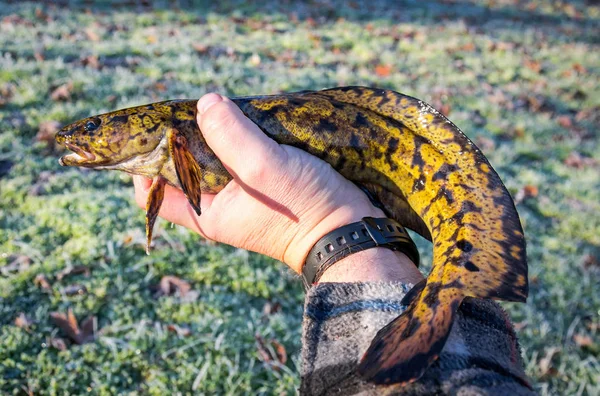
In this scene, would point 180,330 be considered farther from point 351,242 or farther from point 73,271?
point 351,242

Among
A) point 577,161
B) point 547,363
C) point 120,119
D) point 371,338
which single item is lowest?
point 547,363

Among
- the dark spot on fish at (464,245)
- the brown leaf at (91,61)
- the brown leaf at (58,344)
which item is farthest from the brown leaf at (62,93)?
the dark spot on fish at (464,245)

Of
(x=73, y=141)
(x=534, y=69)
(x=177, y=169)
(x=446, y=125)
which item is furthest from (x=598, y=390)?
(x=534, y=69)

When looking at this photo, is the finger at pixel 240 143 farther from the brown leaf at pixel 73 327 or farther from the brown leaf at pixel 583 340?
the brown leaf at pixel 583 340

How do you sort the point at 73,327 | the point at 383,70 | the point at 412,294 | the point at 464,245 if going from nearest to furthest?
the point at 412,294 → the point at 464,245 → the point at 73,327 → the point at 383,70

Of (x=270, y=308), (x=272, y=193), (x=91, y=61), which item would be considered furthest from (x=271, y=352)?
(x=91, y=61)
